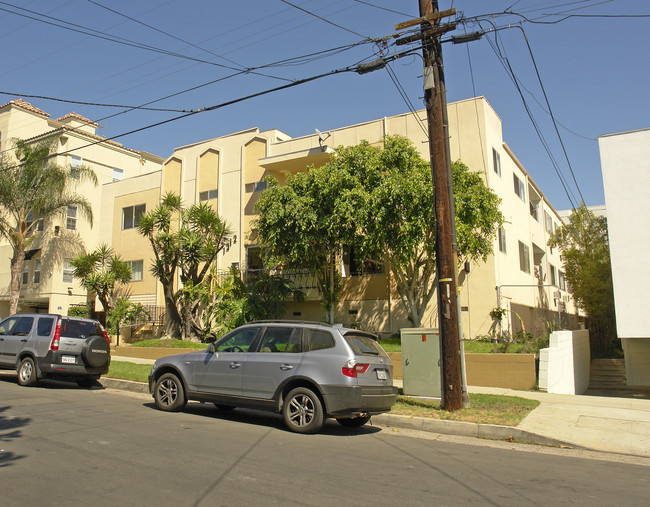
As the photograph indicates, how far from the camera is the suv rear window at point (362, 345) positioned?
28.3 feet

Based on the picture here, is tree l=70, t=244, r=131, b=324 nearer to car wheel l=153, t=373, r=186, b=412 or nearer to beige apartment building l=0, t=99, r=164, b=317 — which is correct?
beige apartment building l=0, t=99, r=164, b=317

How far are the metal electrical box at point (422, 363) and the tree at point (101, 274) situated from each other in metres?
18.2

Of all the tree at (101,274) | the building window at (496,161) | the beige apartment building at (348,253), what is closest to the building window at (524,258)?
the beige apartment building at (348,253)

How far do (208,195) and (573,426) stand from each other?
2095cm

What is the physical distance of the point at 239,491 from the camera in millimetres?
5188

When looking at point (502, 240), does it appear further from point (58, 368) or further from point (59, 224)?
point (59, 224)

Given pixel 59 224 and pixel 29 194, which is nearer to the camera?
pixel 29 194

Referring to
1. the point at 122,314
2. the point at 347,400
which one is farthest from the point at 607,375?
the point at 122,314

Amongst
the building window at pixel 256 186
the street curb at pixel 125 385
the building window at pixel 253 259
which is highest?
the building window at pixel 256 186

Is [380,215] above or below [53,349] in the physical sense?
above

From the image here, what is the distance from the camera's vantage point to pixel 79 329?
1281cm

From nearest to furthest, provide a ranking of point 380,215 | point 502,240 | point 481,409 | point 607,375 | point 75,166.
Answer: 1. point 481,409
2. point 380,215
3. point 502,240
4. point 607,375
5. point 75,166

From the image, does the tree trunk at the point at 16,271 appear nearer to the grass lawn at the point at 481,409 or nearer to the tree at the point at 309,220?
the tree at the point at 309,220

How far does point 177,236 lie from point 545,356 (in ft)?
49.4
